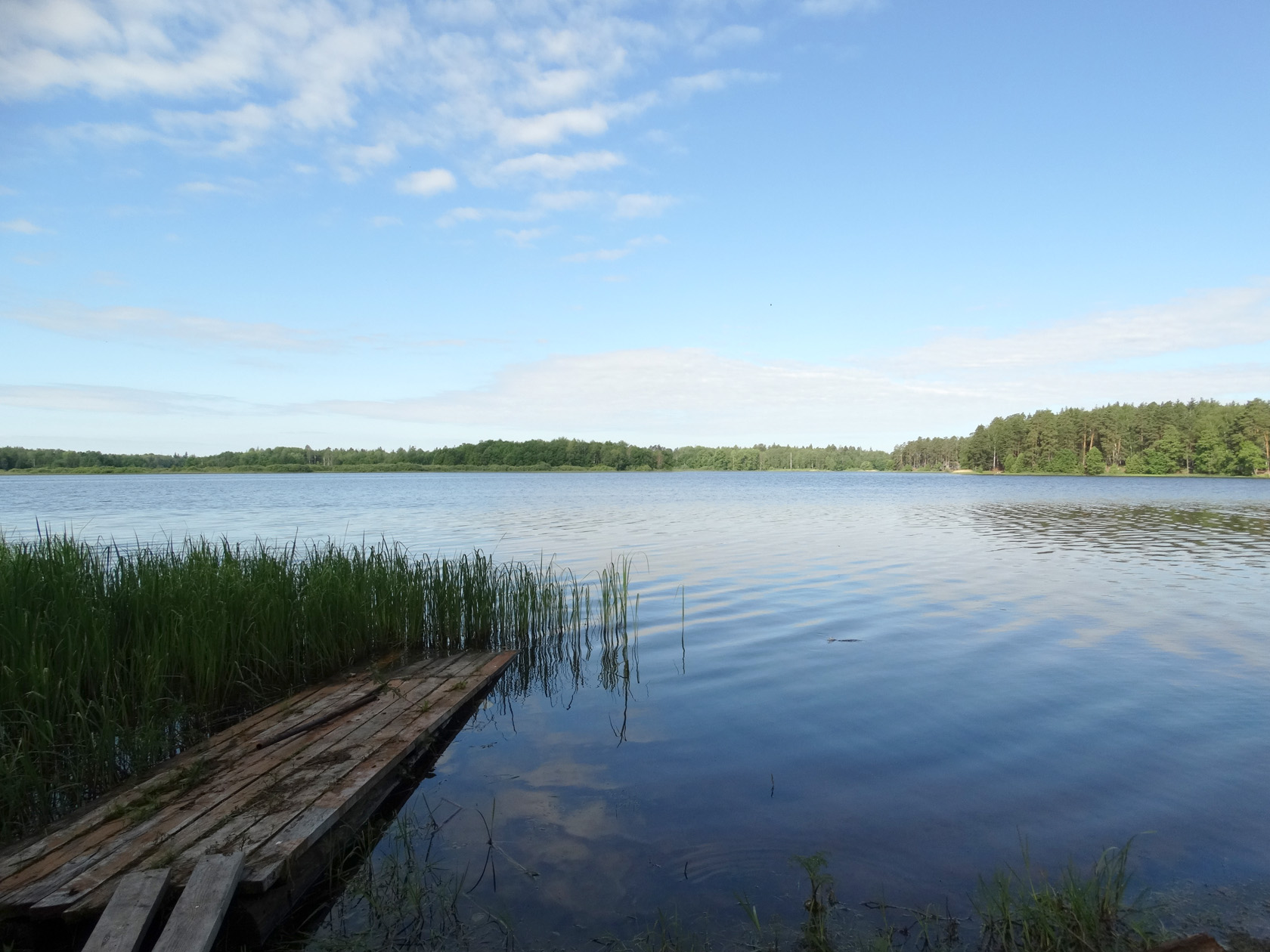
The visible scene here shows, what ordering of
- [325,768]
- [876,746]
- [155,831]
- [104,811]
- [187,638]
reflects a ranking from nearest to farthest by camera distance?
[155,831]
[104,811]
[325,768]
[876,746]
[187,638]

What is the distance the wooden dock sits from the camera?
3.34 meters

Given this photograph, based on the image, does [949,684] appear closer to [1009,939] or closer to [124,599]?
[1009,939]

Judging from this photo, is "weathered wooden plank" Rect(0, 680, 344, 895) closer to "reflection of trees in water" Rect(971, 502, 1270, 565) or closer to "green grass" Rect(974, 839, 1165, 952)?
"green grass" Rect(974, 839, 1165, 952)

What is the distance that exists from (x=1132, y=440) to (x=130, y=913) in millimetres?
130521

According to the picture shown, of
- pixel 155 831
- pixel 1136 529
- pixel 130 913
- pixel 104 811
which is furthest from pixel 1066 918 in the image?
pixel 1136 529

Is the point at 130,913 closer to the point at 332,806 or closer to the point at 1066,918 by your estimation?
the point at 332,806

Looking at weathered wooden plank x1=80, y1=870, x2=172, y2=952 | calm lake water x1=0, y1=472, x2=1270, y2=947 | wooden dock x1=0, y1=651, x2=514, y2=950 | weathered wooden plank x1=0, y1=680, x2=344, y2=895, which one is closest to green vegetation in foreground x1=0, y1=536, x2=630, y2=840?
weathered wooden plank x1=0, y1=680, x2=344, y2=895

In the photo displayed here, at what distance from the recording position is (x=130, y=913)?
312cm

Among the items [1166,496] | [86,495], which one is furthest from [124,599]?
[1166,496]

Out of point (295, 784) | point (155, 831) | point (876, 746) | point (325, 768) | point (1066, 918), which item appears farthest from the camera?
point (876, 746)

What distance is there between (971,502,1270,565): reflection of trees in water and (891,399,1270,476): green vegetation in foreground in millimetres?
73334

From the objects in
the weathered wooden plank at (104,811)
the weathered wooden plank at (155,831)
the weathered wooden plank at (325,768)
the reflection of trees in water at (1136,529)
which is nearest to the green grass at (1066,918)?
the weathered wooden plank at (325,768)

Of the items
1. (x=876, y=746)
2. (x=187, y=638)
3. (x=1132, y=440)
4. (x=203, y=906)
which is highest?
(x=1132, y=440)

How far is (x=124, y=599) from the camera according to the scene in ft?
22.4
